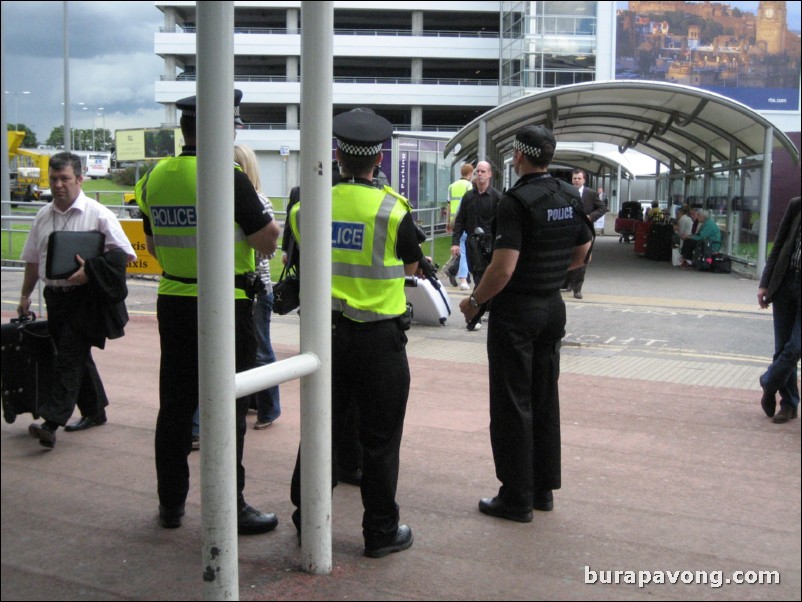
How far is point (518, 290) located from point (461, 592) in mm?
1351

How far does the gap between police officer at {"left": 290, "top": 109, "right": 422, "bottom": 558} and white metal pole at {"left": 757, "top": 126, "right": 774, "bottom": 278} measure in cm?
1395

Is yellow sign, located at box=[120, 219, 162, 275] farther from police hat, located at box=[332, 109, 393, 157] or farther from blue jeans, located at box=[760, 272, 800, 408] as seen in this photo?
police hat, located at box=[332, 109, 393, 157]

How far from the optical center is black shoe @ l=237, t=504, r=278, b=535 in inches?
140

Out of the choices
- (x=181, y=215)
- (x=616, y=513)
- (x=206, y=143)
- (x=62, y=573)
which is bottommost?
(x=616, y=513)

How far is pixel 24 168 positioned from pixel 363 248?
5.38ft

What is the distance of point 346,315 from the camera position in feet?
11.2

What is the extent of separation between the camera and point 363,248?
3375 millimetres

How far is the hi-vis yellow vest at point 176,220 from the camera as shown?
3.32m

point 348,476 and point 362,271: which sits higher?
point 362,271

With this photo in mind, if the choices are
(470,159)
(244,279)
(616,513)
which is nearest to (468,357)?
(616,513)

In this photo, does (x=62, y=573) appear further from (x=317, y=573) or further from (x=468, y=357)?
(x=468, y=357)

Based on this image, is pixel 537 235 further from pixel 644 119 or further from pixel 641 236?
pixel 641 236

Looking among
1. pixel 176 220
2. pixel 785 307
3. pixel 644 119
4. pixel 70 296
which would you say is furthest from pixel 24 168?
pixel 644 119

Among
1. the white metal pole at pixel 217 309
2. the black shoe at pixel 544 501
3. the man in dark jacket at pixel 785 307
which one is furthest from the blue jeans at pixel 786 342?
the white metal pole at pixel 217 309
